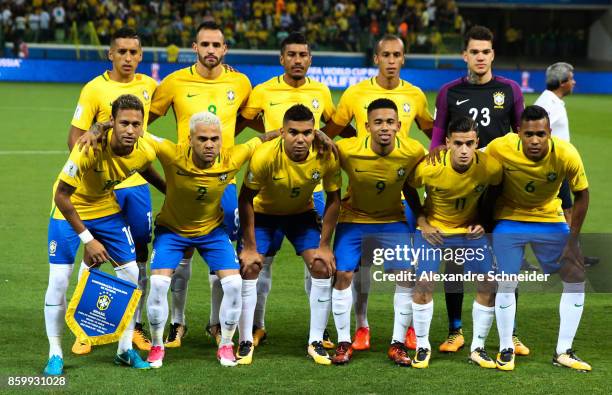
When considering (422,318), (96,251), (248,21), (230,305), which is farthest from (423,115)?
(248,21)

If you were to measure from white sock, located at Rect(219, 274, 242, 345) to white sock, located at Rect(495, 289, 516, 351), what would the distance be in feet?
6.17

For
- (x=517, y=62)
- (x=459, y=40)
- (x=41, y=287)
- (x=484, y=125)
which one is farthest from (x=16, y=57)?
(x=484, y=125)

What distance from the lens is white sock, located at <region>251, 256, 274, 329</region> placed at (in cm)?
772

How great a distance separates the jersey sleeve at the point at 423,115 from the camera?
8.16 m

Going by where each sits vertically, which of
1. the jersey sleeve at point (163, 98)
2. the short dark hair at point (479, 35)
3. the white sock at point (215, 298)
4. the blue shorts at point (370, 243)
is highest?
the short dark hair at point (479, 35)

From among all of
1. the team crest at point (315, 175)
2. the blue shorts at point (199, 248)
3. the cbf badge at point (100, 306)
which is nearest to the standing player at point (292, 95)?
the team crest at point (315, 175)

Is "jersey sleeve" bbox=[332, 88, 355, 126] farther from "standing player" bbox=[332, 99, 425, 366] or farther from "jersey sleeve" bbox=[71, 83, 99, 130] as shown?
"jersey sleeve" bbox=[71, 83, 99, 130]

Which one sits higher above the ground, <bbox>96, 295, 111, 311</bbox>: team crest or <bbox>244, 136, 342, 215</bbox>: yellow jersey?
<bbox>244, 136, 342, 215</bbox>: yellow jersey

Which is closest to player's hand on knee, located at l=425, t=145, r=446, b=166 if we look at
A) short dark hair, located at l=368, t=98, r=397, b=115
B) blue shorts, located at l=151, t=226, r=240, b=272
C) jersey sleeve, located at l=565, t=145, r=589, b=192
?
short dark hair, located at l=368, t=98, r=397, b=115

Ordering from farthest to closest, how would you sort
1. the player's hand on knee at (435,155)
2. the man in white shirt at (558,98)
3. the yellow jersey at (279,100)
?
1. the man in white shirt at (558,98)
2. the yellow jersey at (279,100)
3. the player's hand on knee at (435,155)

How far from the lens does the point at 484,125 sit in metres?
7.91

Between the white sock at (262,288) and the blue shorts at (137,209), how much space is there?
3.18 feet

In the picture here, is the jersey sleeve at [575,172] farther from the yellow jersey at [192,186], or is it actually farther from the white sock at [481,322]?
the yellow jersey at [192,186]

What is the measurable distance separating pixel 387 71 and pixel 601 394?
3.10 metres
